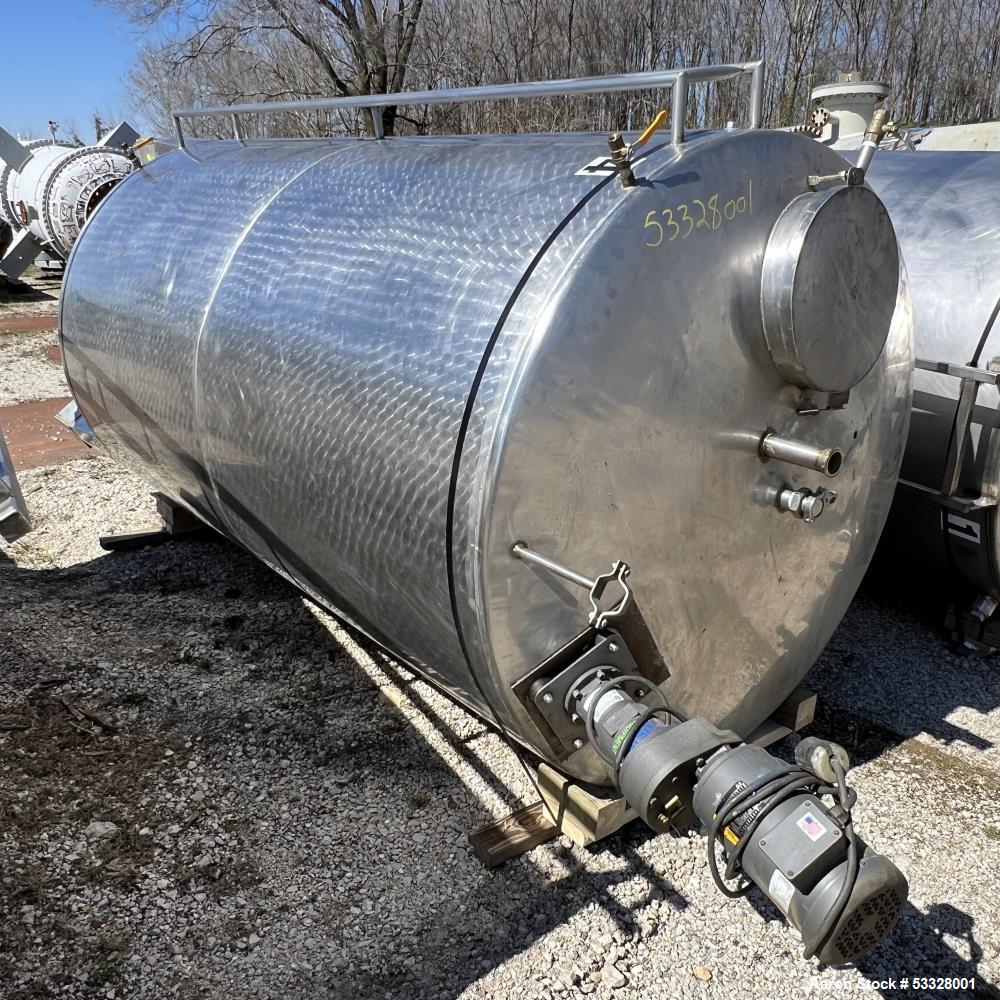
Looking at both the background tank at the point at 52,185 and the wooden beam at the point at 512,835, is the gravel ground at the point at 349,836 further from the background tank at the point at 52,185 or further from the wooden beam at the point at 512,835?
the background tank at the point at 52,185

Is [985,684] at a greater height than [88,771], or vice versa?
[88,771]

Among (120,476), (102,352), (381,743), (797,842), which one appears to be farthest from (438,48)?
(797,842)

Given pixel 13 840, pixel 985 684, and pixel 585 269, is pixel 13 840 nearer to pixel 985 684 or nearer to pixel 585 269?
pixel 585 269

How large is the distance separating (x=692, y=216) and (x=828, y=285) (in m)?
0.40

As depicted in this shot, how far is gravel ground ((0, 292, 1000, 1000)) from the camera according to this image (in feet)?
7.82

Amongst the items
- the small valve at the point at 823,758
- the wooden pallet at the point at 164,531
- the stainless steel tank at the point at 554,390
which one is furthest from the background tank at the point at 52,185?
the small valve at the point at 823,758

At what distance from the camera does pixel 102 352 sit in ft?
12.0

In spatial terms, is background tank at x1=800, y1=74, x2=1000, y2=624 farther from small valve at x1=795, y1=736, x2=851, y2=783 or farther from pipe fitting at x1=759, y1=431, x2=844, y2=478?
small valve at x1=795, y1=736, x2=851, y2=783

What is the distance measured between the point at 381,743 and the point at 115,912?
3.33 feet

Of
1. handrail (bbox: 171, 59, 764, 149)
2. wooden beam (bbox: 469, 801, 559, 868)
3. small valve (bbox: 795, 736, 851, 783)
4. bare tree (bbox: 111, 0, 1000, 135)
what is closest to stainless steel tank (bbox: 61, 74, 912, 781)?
handrail (bbox: 171, 59, 764, 149)

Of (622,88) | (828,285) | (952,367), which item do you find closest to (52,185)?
(622,88)

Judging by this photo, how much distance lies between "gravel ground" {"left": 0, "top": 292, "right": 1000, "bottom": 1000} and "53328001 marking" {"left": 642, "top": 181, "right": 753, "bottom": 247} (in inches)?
73.2

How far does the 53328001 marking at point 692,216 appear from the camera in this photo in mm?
2020

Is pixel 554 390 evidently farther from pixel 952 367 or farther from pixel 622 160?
pixel 952 367
